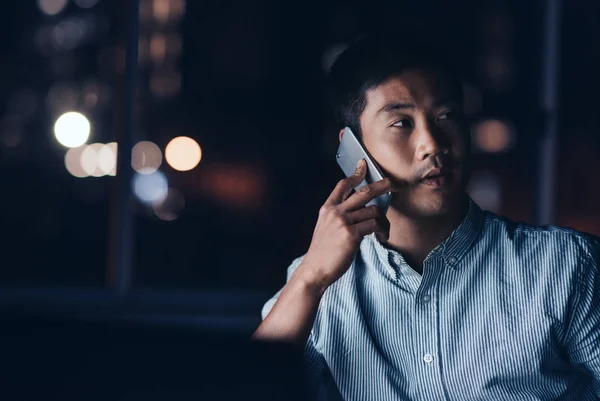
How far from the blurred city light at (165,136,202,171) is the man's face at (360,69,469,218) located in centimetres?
158

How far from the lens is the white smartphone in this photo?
4.30 ft

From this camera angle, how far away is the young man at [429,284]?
1.17 m

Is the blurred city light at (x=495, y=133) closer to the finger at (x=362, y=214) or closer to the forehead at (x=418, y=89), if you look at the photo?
the forehead at (x=418, y=89)

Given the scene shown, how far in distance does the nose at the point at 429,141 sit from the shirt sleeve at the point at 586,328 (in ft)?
1.19

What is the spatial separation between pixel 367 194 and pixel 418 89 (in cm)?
27

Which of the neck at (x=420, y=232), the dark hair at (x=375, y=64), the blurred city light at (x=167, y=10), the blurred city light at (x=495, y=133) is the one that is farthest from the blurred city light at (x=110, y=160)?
the neck at (x=420, y=232)

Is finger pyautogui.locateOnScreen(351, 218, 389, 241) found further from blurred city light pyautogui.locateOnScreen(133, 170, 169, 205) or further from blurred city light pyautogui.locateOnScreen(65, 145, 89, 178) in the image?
blurred city light pyautogui.locateOnScreen(65, 145, 89, 178)

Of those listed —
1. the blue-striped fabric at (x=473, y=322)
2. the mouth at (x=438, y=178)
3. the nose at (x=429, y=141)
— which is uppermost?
the nose at (x=429, y=141)

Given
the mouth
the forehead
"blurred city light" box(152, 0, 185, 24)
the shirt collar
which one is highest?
"blurred city light" box(152, 0, 185, 24)

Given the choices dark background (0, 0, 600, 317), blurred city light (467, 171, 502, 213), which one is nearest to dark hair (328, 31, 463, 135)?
dark background (0, 0, 600, 317)

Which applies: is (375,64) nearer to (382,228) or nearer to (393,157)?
(393,157)

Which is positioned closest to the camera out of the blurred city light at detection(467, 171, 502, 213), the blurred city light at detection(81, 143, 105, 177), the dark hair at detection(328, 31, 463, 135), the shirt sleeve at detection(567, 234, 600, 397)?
the shirt sleeve at detection(567, 234, 600, 397)

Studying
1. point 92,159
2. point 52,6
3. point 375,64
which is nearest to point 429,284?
point 375,64

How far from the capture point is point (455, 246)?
1.29 meters
